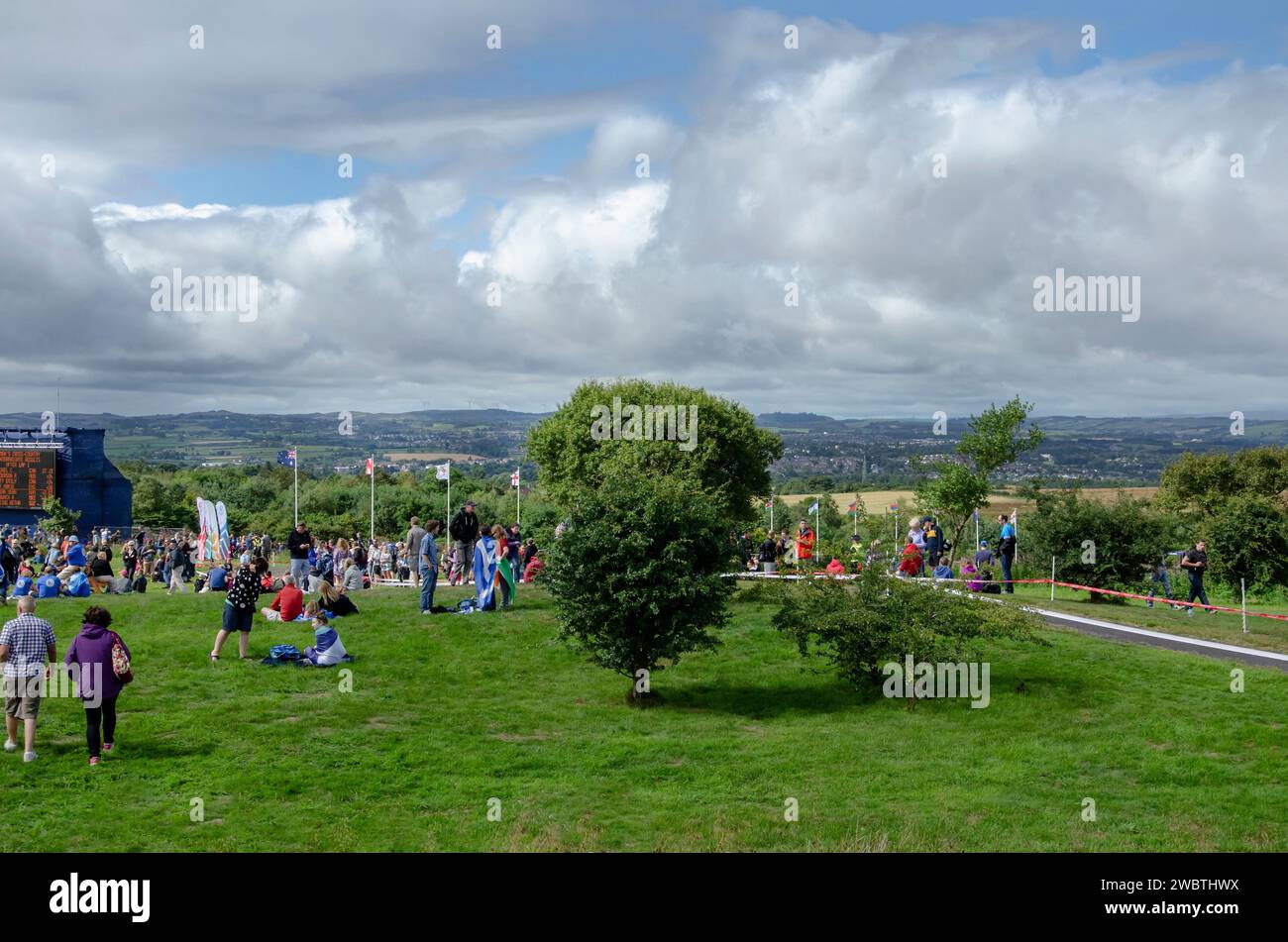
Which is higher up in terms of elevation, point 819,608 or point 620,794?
point 819,608

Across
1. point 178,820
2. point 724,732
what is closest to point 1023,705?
point 724,732

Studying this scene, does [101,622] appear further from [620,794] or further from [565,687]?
[565,687]

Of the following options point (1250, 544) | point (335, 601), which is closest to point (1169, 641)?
point (1250, 544)

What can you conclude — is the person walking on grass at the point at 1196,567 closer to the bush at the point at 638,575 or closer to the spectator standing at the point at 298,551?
the bush at the point at 638,575

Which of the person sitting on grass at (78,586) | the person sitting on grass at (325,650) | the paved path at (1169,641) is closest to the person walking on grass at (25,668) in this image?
the person sitting on grass at (325,650)

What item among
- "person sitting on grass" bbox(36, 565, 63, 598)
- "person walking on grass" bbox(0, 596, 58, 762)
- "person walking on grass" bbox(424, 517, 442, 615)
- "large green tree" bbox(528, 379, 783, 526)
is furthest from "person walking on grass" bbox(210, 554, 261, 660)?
"large green tree" bbox(528, 379, 783, 526)

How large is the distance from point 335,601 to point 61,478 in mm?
40461

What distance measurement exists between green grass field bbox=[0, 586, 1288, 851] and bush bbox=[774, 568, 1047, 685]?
0.80 meters

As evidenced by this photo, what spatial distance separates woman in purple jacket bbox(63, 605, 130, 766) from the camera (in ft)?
43.2

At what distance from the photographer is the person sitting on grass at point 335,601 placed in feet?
70.6

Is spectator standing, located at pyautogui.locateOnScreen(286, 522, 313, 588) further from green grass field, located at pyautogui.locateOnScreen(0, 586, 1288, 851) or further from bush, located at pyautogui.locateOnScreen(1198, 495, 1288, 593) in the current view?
bush, located at pyautogui.locateOnScreen(1198, 495, 1288, 593)
